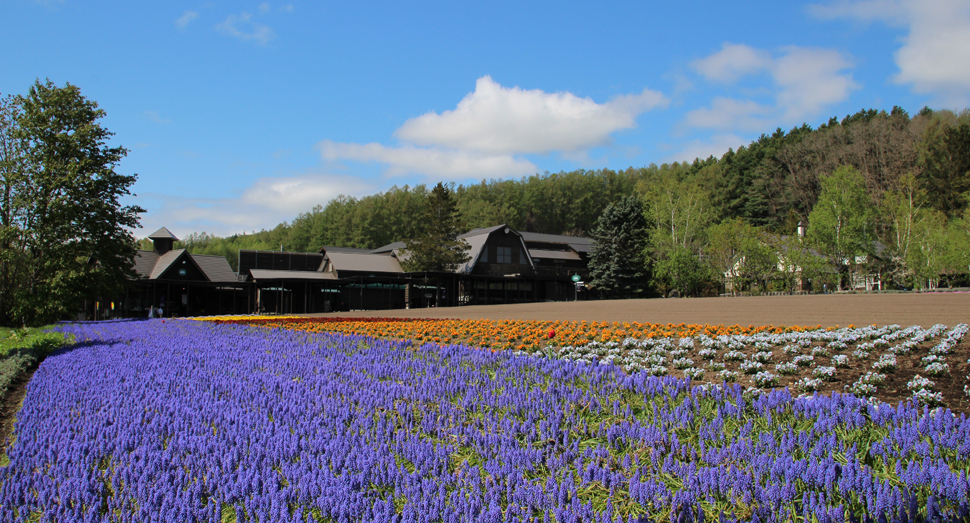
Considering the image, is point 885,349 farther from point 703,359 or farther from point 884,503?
point 884,503

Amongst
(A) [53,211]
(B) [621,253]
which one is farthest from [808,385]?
(B) [621,253]

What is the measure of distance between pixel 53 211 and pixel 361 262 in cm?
2890

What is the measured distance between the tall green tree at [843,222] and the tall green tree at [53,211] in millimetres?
43177

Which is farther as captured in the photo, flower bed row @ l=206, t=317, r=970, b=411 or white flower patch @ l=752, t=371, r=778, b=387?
white flower patch @ l=752, t=371, r=778, b=387

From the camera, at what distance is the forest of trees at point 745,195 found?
46688mm

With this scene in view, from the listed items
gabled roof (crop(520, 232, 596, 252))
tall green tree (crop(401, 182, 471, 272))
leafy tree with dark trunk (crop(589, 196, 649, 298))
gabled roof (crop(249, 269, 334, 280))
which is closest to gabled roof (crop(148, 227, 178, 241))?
gabled roof (crop(249, 269, 334, 280))

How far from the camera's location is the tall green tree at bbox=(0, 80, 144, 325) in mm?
20812

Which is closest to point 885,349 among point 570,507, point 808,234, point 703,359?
point 703,359

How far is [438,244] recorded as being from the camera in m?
48.7

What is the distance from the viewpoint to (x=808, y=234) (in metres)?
41.2

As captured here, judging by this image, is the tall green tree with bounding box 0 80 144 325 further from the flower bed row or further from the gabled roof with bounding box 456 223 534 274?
the gabled roof with bounding box 456 223 534 274

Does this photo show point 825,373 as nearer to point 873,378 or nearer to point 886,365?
point 873,378

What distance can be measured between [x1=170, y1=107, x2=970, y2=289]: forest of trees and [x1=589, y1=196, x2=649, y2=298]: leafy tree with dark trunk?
132cm

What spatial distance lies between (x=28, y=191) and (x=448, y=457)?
24546 millimetres
